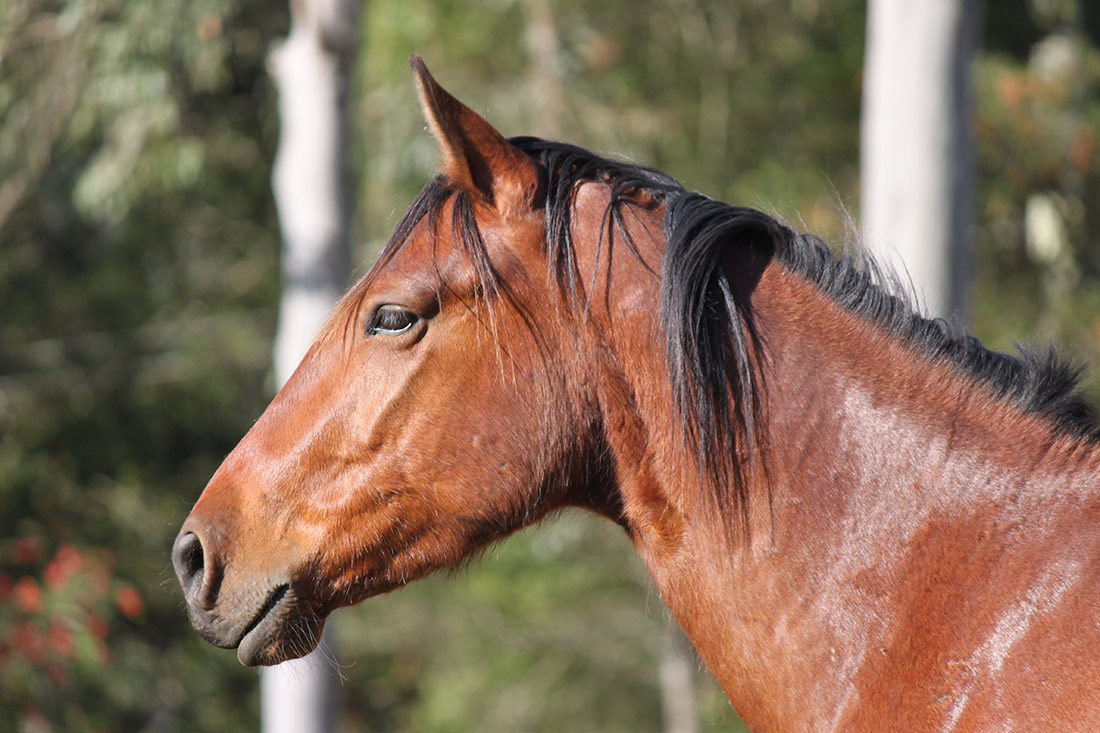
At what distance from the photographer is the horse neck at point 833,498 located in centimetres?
170

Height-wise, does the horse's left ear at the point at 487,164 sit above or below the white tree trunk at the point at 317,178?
above

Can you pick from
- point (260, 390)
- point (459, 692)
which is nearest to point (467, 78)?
point (260, 390)

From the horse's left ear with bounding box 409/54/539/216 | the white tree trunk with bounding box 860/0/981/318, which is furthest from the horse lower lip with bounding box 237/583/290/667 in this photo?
the white tree trunk with bounding box 860/0/981/318

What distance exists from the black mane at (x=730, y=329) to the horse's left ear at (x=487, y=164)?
6 centimetres

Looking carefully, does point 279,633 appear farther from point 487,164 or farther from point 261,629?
point 487,164

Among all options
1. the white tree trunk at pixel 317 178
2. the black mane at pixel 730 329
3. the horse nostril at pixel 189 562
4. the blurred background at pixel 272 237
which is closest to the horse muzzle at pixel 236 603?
the horse nostril at pixel 189 562

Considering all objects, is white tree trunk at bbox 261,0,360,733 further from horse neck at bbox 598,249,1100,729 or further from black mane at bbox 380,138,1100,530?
horse neck at bbox 598,249,1100,729

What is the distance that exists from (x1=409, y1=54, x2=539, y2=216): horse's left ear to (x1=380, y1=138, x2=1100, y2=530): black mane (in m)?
0.06

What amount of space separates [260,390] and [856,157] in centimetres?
708

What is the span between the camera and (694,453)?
1.83 metres

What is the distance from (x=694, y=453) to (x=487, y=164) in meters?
0.71

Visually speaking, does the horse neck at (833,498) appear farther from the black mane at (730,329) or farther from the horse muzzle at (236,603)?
the horse muzzle at (236,603)

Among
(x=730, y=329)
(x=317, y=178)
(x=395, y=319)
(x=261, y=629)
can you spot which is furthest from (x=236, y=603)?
(x=317, y=178)

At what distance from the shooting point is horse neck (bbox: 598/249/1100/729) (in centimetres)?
170
